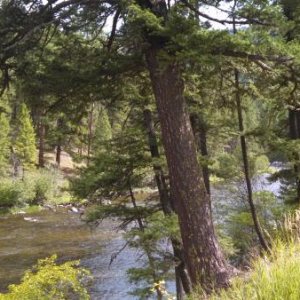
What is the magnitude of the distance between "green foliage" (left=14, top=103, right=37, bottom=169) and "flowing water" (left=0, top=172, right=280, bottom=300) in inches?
485

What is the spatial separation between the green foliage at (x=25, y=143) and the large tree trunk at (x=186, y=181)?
122 feet

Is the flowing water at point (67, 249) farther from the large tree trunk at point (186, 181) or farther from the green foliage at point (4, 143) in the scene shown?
the green foliage at point (4, 143)

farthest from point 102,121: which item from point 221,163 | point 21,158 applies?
point 221,163

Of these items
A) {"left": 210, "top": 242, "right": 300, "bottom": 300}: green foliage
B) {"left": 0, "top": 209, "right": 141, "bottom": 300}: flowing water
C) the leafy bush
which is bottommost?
{"left": 0, "top": 209, "right": 141, "bottom": 300}: flowing water

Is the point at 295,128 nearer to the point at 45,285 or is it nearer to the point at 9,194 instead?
→ the point at 45,285

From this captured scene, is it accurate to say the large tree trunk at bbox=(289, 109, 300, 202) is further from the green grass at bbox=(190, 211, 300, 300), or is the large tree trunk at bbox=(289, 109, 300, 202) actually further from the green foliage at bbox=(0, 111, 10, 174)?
the green foliage at bbox=(0, 111, 10, 174)

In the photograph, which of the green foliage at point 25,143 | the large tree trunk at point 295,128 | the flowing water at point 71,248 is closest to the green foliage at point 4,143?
the green foliage at point 25,143

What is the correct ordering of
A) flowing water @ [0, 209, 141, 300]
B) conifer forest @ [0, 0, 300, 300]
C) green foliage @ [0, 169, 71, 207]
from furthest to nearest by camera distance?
green foliage @ [0, 169, 71, 207]
flowing water @ [0, 209, 141, 300]
conifer forest @ [0, 0, 300, 300]

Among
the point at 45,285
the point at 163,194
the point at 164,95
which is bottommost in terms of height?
the point at 45,285

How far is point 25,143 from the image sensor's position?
142ft

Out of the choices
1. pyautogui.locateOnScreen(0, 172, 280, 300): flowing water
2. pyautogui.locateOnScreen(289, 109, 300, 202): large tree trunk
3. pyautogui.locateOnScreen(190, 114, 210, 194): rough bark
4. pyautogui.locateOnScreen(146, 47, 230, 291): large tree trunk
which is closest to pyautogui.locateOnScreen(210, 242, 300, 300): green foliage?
pyautogui.locateOnScreen(146, 47, 230, 291): large tree trunk

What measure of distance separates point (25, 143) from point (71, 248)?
74.6 ft

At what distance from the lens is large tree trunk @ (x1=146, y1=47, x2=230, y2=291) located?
663cm

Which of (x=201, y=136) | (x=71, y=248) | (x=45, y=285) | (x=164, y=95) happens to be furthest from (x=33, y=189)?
(x=164, y=95)
